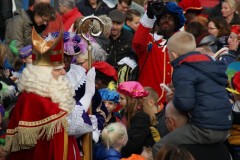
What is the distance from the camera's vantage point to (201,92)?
7836 millimetres

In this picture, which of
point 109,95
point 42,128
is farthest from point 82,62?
point 42,128

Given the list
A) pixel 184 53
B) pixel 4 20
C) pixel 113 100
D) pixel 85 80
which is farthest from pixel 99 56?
pixel 4 20

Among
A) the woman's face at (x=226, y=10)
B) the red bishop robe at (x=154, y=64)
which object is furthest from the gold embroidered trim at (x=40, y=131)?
the woman's face at (x=226, y=10)

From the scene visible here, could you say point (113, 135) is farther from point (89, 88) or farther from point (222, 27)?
point (222, 27)

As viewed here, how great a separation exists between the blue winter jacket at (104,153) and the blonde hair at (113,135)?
6 cm

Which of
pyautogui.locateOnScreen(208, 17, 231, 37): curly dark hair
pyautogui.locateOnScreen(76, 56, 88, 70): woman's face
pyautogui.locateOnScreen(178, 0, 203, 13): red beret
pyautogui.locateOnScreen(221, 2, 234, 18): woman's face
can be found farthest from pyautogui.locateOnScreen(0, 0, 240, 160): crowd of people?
pyautogui.locateOnScreen(221, 2, 234, 18): woman's face

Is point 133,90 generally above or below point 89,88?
below

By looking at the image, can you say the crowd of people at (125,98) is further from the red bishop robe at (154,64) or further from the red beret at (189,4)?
the red beret at (189,4)

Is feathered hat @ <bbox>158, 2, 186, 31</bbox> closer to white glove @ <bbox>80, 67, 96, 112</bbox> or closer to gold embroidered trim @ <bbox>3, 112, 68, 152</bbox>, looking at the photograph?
white glove @ <bbox>80, 67, 96, 112</bbox>

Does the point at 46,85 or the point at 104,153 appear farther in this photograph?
the point at 104,153

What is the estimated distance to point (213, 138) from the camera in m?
7.89

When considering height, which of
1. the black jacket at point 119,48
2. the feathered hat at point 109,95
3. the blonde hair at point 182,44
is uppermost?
the blonde hair at point 182,44

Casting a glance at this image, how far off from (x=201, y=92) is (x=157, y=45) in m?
3.53

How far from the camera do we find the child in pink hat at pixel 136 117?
9.62m
